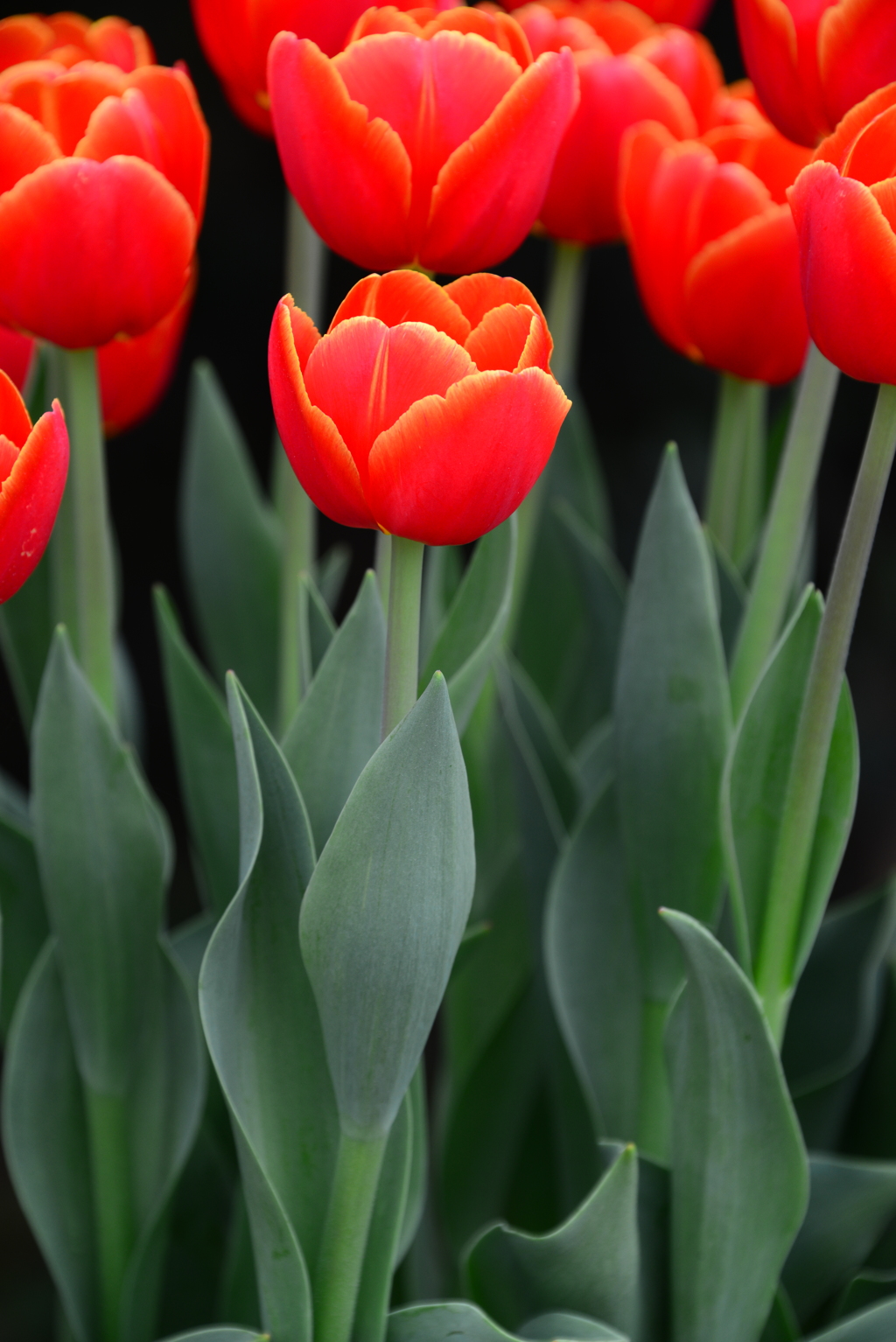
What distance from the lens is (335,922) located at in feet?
1.09

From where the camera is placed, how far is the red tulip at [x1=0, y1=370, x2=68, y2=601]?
0.29 m

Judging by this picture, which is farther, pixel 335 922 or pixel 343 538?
pixel 343 538

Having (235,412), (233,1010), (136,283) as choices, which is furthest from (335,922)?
(235,412)

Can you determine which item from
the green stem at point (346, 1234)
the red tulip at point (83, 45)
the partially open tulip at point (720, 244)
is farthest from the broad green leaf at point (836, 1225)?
the red tulip at point (83, 45)

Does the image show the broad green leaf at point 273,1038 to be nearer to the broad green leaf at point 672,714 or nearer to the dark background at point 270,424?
the broad green leaf at point 672,714

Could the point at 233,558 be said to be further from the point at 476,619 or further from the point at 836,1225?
the point at 836,1225

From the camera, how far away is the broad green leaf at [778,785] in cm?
39

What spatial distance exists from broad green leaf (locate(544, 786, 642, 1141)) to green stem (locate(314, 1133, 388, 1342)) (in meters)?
0.12

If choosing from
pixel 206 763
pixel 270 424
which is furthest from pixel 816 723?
pixel 270 424

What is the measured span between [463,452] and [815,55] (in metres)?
0.17

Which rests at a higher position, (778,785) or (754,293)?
(754,293)

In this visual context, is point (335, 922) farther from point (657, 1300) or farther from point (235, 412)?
point (235, 412)

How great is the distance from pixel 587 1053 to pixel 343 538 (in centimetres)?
76

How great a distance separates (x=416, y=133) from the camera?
0.35 meters
